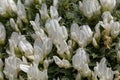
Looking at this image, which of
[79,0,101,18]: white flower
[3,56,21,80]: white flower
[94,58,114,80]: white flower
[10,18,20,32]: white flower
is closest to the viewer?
[94,58,114,80]: white flower

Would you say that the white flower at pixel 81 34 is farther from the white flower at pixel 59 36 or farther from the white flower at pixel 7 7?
the white flower at pixel 7 7

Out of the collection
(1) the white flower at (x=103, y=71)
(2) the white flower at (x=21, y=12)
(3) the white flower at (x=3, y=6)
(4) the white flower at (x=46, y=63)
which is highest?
(3) the white flower at (x=3, y=6)

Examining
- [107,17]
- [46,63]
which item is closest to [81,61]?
[46,63]

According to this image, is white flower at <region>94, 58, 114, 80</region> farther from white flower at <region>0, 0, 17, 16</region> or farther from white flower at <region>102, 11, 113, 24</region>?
white flower at <region>0, 0, 17, 16</region>

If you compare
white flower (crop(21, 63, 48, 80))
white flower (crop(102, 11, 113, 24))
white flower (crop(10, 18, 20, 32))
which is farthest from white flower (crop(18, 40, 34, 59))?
white flower (crop(102, 11, 113, 24))

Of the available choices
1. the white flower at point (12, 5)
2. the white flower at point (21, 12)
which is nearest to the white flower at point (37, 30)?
the white flower at point (21, 12)

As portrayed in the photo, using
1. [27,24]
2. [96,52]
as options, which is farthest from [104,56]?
[27,24]
